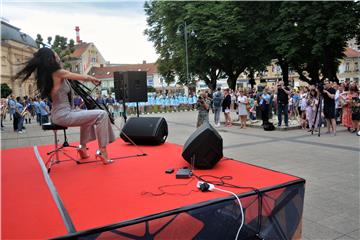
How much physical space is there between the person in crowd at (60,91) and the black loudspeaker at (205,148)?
1.20 m

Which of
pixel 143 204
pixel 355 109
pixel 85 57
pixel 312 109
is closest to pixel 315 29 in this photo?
pixel 312 109

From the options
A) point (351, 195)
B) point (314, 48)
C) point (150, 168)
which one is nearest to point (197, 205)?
point (150, 168)

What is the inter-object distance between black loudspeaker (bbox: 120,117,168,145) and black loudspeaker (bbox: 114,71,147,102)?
4.06 m

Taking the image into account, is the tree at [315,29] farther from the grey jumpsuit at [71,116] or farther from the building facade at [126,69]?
the building facade at [126,69]

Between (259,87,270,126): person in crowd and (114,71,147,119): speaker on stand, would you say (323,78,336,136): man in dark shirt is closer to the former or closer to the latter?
(259,87,270,126): person in crowd

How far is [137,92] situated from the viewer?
998cm

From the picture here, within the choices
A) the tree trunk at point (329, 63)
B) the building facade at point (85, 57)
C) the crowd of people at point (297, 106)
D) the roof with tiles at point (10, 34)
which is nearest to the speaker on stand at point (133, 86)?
the crowd of people at point (297, 106)

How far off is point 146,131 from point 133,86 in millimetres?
4638

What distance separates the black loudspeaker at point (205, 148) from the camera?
12.3 ft

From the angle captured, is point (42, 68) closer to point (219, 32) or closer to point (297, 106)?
point (297, 106)

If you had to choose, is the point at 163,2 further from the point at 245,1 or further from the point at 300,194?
the point at 300,194

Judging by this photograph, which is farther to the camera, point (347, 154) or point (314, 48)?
point (314, 48)

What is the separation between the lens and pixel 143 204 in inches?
105

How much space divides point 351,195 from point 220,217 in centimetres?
286
